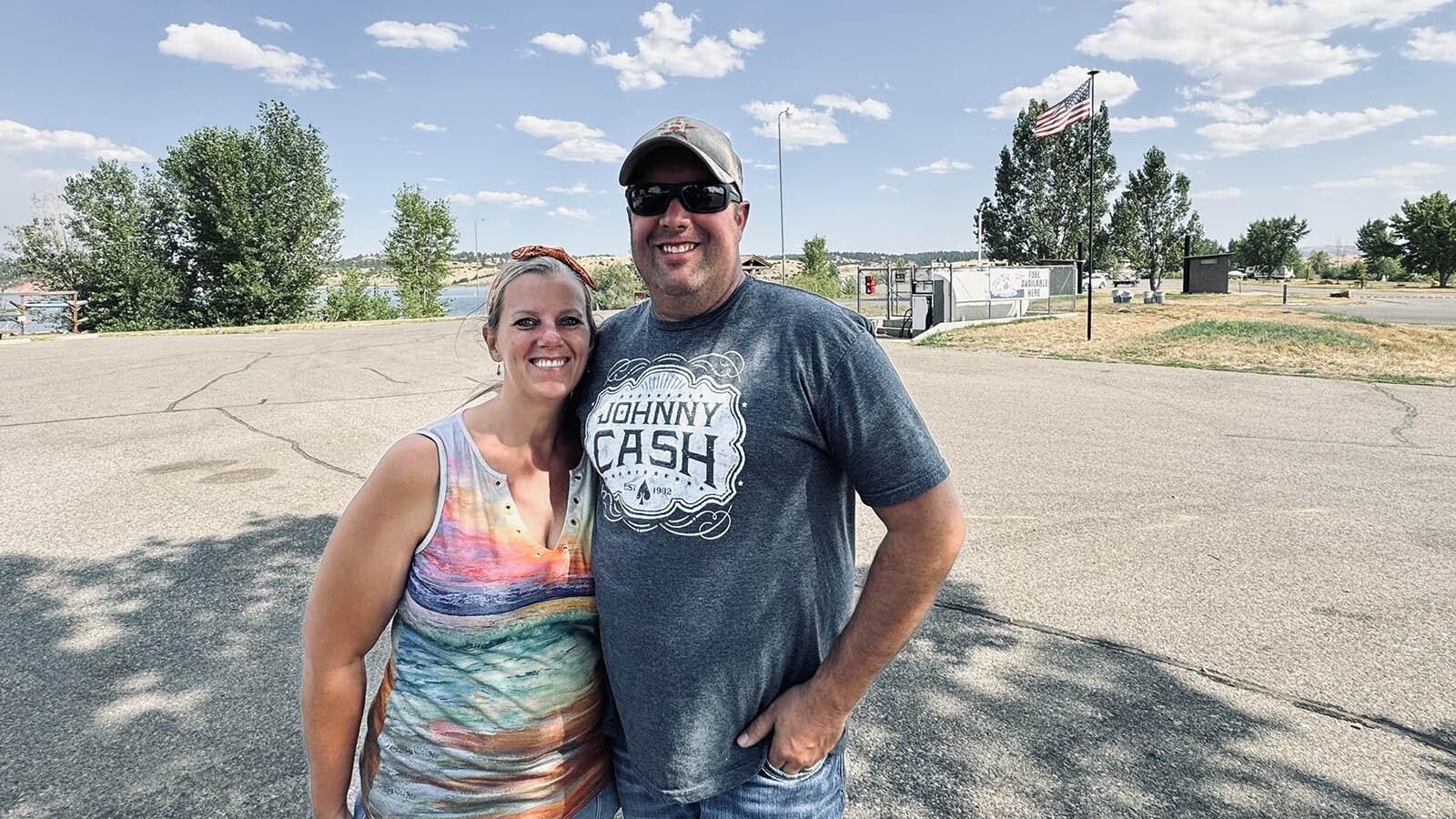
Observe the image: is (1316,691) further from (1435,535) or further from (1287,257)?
Answer: (1287,257)

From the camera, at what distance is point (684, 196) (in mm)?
1720

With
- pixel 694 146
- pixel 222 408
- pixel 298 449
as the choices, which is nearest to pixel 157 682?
pixel 694 146

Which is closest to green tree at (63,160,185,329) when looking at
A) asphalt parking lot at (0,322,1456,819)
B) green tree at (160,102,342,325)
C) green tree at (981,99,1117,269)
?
green tree at (160,102,342,325)

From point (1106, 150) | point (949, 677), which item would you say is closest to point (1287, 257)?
point (1106, 150)

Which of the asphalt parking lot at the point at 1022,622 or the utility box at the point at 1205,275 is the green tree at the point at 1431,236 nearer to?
the utility box at the point at 1205,275

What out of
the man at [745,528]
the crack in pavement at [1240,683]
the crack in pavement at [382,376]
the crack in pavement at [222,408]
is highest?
the man at [745,528]

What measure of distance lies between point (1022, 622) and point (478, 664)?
130 inches

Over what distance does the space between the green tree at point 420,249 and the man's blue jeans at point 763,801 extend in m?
48.4

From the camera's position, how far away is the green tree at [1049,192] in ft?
156

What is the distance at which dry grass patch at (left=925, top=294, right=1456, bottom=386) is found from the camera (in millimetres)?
13430

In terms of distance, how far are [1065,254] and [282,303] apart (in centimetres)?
4430

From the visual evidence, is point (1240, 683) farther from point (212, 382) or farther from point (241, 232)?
Answer: point (241, 232)

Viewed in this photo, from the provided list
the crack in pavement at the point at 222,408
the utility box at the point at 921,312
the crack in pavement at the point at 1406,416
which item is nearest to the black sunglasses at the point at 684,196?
the crack in pavement at the point at 1406,416

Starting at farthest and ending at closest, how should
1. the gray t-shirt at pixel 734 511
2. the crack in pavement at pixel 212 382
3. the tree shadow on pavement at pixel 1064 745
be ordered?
the crack in pavement at pixel 212 382, the tree shadow on pavement at pixel 1064 745, the gray t-shirt at pixel 734 511
